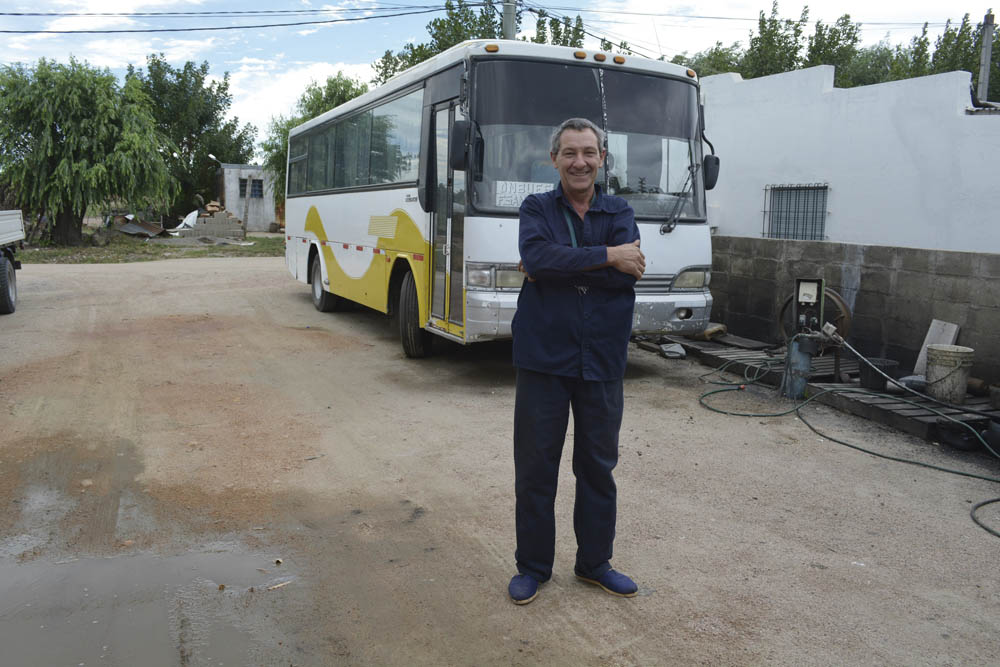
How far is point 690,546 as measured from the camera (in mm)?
4258

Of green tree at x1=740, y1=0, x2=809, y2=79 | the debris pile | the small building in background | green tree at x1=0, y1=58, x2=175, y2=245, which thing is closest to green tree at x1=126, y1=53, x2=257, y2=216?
the small building in background

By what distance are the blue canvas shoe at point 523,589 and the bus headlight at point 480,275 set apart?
4100 millimetres

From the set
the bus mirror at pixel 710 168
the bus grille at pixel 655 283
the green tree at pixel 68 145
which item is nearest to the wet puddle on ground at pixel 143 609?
the bus grille at pixel 655 283

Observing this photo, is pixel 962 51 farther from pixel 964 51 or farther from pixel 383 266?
pixel 383 266

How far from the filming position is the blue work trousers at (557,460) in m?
3.51

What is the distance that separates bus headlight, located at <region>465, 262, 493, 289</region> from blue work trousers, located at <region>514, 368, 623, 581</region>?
3932mm

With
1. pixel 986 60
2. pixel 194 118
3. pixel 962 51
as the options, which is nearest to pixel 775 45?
pixel 962 51

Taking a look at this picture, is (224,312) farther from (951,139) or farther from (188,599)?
(951,139)

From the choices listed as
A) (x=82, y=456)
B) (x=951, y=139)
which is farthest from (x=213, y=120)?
(x=82, y=456)

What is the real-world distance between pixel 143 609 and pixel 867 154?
49.8 feet

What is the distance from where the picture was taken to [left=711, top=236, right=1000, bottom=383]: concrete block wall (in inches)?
281

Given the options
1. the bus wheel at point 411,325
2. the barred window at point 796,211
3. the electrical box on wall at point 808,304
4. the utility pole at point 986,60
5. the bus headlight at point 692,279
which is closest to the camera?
the electrical box on wall at point 808,304

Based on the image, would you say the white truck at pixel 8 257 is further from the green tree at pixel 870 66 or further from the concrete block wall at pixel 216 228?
the green tree at pixel 870 66

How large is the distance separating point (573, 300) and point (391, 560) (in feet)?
5.20
